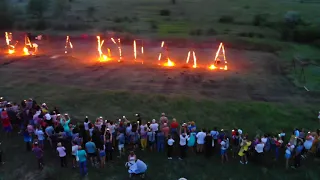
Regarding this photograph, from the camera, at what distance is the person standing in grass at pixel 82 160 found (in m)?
15.2

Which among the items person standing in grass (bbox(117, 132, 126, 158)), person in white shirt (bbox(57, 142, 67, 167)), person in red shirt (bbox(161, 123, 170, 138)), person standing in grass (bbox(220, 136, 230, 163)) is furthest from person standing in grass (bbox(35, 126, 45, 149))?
person standing in grass (bbox(220, 136, 230, 163))

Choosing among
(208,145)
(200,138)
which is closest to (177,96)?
(200,138)

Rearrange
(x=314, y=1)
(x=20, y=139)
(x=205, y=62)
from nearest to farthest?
(x=20, y=139)
(x=205, y=62)
(x=314, y=1)

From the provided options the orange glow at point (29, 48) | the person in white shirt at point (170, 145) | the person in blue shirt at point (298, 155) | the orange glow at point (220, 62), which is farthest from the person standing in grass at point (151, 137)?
the orange glow at point (29, 48)

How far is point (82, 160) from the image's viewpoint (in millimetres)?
15422

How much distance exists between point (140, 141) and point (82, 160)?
3.36m

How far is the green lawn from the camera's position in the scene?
16.4m

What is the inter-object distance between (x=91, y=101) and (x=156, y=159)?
8.04m

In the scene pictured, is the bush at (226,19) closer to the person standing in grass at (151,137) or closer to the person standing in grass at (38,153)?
the person standing in grass at (151,137)

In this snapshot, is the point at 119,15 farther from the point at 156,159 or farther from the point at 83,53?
the point at 156,159

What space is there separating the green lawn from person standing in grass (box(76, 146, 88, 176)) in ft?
1.12

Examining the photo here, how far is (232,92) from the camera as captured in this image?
25000 mm

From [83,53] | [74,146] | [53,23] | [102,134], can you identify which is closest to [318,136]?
[102,134]

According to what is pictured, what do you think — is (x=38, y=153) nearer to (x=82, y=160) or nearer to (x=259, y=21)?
(x=82, y=160)
